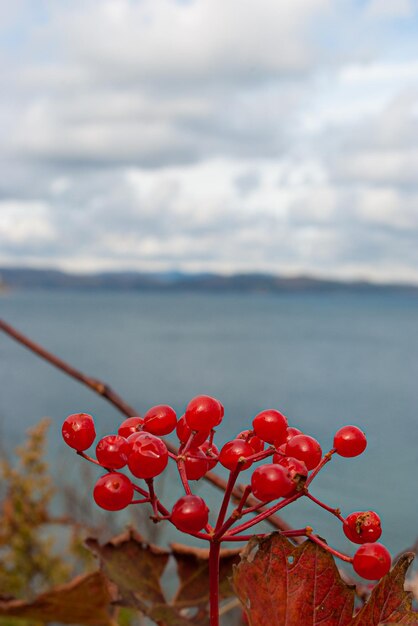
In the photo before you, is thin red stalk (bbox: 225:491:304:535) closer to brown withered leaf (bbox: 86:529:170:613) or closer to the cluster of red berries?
the cluster of red berries

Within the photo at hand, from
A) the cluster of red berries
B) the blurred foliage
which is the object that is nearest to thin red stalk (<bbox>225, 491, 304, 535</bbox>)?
the cluster of red berries

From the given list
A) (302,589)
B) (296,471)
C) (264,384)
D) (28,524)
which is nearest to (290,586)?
(302,589)

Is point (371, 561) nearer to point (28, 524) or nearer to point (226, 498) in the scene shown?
point (226, 498)

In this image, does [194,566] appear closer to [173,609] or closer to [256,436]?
[173,609]

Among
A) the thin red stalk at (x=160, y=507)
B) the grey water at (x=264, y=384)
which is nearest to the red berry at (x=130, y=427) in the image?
the thin red stalk at (x=160, y=507)

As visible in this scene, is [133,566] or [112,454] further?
[133,566]

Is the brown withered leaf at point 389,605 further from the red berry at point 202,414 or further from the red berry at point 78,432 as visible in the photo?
the red berry at point 78,432

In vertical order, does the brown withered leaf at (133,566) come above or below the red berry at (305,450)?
below
